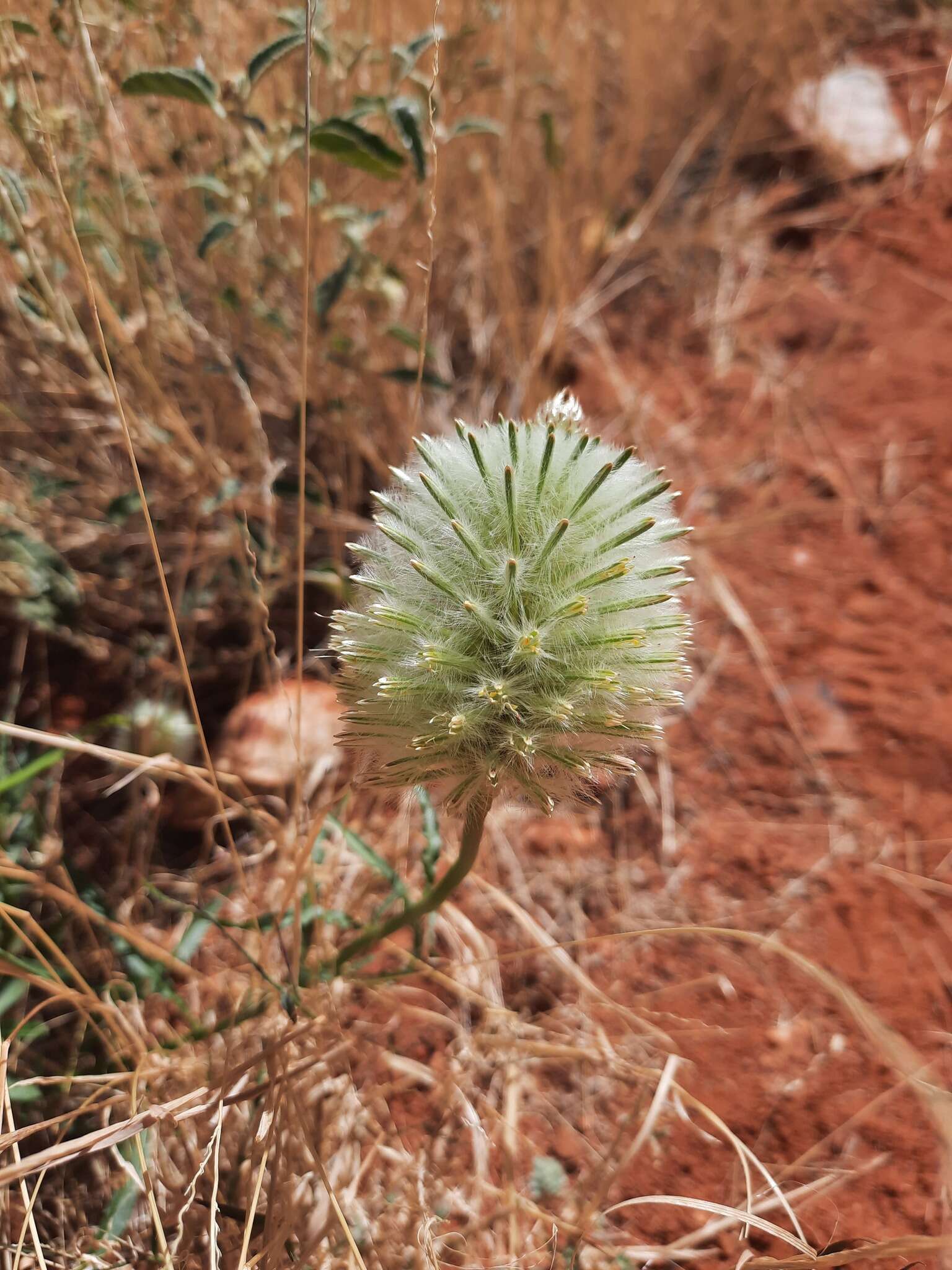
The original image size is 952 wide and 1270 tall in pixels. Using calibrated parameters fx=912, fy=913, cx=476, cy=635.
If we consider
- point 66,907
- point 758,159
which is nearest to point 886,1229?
point 66,907

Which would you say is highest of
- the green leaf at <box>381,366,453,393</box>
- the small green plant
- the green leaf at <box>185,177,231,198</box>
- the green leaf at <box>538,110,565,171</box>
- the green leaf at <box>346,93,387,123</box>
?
the green leaf at <box>538,110,565,171</box>

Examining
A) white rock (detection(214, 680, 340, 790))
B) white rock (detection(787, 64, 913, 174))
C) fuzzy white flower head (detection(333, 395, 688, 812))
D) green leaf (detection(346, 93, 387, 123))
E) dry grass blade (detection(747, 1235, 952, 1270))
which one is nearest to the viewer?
dry grass blade (detection(747, 1235, 952, 1270))

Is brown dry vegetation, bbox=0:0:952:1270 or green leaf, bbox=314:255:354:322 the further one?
green leaf, bbox=314:255:354:322

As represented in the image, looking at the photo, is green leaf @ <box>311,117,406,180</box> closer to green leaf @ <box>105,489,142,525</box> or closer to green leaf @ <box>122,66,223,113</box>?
green leaf @ <box>122,66,223,113</box>

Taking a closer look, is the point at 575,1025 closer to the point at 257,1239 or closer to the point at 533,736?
the point at 257,1239

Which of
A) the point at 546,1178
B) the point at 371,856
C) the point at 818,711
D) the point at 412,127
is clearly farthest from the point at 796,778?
the point at 412,127

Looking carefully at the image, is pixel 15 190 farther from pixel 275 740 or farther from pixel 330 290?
pixel 275 740

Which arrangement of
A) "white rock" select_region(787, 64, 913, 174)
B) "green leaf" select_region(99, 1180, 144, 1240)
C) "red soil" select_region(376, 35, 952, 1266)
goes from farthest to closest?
"white rock" select_region(787, 64, 913, 174) → "red soil" select_region(376, 35, 952, 1266) → "green leaf" select_region(99, 1180, 144, 1240)

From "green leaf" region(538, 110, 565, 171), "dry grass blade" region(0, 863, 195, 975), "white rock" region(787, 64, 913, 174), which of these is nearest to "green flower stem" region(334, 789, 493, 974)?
"dry grass blade" region(0, 863, 195, 975)
